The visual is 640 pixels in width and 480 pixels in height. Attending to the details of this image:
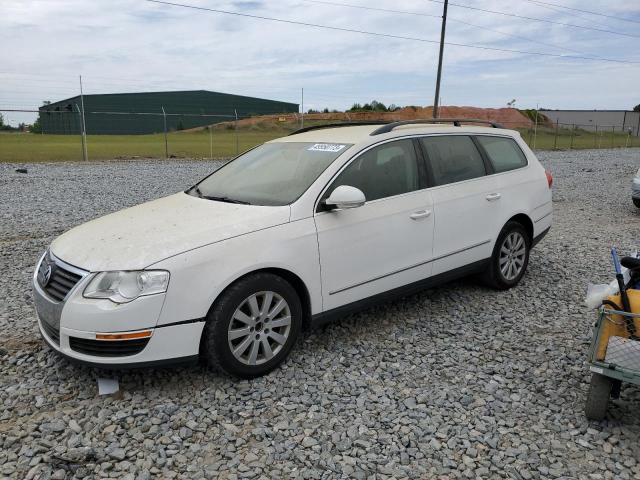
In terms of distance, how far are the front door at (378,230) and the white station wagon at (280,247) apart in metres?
0.01

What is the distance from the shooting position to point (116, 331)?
312 centimetres

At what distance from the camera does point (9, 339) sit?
13.7 feet

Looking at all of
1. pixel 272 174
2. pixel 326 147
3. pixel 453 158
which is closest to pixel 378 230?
pixel 326 147

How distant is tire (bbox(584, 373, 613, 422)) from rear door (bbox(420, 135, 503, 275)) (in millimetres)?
1701

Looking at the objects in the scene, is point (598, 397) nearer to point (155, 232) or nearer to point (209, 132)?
point (155, 232)

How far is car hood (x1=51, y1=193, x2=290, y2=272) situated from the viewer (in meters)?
3.27

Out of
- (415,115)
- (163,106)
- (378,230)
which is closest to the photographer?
(378,230)

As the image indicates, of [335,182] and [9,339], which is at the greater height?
[335,182]

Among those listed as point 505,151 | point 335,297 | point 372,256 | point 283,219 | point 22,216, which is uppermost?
point 505,151

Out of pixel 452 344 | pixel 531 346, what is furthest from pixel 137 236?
pixel 531 346

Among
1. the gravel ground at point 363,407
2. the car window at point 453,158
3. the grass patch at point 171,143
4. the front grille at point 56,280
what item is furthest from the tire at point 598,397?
the grass patch at point 171,143

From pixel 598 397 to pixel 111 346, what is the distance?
2863mm

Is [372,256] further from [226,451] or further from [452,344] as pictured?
[226,451]

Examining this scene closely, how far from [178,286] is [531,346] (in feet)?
9.08
